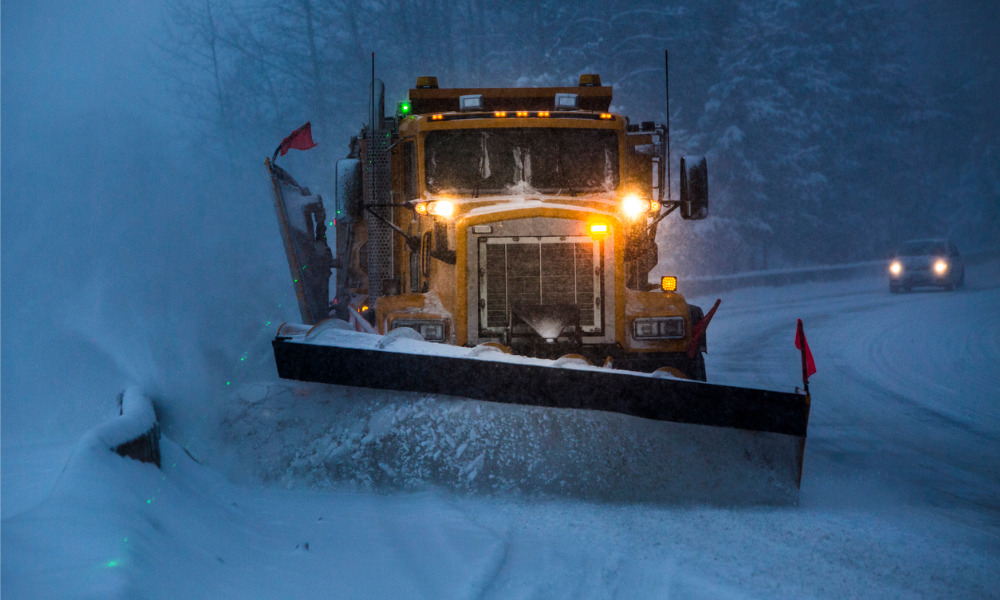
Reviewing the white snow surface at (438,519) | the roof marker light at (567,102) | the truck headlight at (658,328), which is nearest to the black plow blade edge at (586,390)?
the white snow surface at (438,519)

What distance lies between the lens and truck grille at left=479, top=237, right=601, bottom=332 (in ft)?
18.3

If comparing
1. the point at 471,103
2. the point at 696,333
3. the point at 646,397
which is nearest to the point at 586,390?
the point at 646,397

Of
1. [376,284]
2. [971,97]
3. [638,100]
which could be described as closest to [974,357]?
[376,284]

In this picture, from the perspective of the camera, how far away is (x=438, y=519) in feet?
12.1

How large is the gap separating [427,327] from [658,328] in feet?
5.75

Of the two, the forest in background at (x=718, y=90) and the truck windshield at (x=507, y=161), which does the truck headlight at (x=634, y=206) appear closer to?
the truck windshield at (x=507, y=161)

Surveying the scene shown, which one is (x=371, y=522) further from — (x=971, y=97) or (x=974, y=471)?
(x=971, y=97)

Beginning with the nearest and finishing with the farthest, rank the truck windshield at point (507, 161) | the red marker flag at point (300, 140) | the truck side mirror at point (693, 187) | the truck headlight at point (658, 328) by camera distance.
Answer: the truck headlight at point (658, 328)
the truck side mirror at point (693, 187)
the truck windshield at point (507, 161)
the red marker flag at point (300, 140)

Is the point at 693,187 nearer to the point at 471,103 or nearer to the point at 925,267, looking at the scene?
the point at 471,103

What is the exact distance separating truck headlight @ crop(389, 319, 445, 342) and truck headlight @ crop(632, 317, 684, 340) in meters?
1.46

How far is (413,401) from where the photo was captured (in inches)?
171

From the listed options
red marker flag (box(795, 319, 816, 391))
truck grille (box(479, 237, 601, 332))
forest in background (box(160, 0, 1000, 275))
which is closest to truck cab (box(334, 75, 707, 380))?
truck grille (box(479, 237, 601, 332))

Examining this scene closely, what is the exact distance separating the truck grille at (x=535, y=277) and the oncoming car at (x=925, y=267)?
2145cm

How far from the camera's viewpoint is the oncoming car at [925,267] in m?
23.5
